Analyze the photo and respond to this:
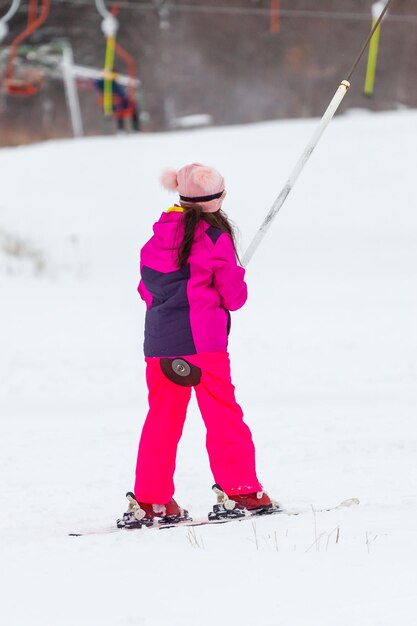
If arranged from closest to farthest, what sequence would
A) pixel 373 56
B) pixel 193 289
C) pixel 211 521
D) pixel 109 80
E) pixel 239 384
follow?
pixel 193 289 → pixel 211 521 → pixel 239 384 → pixel 109 80 → pixel 373 56

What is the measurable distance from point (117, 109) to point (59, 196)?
2.32 meters

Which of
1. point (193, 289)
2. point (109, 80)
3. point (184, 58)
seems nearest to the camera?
point (193, 289)

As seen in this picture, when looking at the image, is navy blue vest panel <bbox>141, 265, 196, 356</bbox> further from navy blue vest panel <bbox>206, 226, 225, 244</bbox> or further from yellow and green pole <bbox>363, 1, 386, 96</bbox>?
yellow and green pole <bbox>363, 1, 386, 96</bbox>

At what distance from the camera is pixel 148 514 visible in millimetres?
2980

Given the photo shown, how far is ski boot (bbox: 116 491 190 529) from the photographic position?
116 inches

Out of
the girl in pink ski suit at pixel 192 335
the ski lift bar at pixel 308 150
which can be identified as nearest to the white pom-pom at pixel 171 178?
the girl in pink ski suit at pixel 192 335

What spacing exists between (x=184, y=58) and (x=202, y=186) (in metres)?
9.89

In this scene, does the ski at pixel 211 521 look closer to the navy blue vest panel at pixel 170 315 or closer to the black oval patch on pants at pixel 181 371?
the black oval patch on pants at pixel 181 371

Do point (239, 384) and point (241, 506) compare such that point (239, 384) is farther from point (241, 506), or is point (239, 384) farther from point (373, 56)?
point (373, 56)

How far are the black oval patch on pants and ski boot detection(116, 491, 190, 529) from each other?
18.3 inches

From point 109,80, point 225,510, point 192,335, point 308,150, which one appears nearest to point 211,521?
point 225,510

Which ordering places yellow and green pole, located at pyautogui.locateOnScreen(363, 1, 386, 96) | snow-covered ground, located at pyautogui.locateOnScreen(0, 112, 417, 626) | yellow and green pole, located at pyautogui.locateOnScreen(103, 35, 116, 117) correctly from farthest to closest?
yellow and green pole, located at pyautogui.locateOnScreen(103, 35, 116, 117), yellow and green pole, located at pyautogui.locateOnScreen(363, 1, 386, 96), snow-covered ground, located at pyautogui.locateOnScreen(0, 112, 417, 626)

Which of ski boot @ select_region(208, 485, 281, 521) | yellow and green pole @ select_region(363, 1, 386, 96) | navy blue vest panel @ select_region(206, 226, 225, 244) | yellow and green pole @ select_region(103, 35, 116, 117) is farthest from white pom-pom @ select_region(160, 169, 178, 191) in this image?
yellow and green pole @ select_region(363, 1, 386, 96)

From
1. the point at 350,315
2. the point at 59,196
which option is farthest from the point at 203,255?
the point at 59,196
